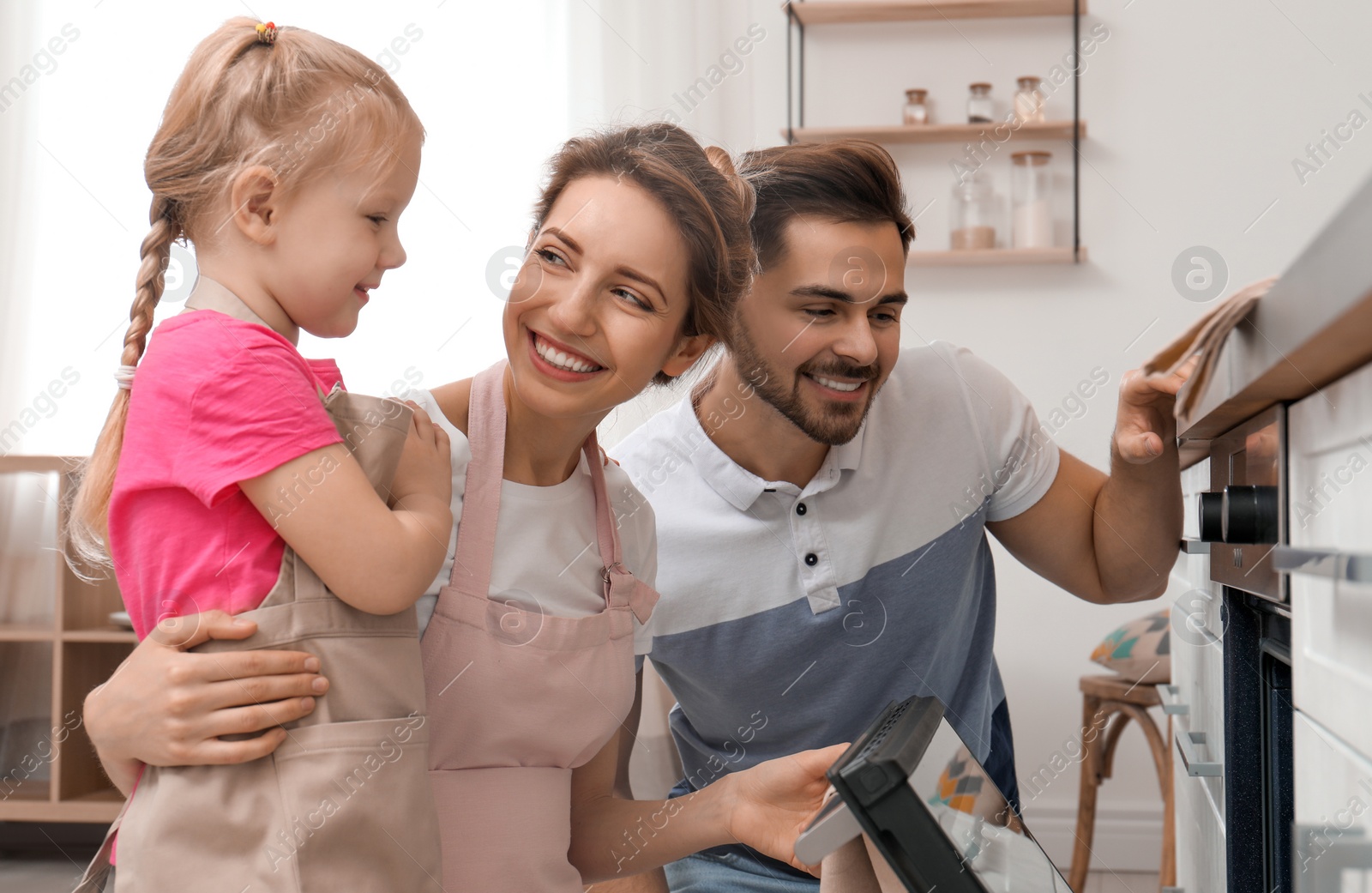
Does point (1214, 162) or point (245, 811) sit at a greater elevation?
point (1214, 162)

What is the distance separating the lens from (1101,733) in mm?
2611

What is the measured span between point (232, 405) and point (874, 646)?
90 cm

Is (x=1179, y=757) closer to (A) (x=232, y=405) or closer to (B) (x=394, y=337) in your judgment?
(A) (x=232, y=405)

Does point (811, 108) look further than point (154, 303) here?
Yes

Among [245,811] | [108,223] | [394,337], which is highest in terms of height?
[108,223]

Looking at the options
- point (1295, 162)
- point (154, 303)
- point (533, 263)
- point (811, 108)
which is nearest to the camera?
point (154, 303)

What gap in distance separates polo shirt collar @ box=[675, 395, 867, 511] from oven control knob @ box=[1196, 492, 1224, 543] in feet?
1.86

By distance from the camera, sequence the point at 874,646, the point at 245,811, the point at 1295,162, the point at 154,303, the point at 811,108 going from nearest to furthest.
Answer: the point at 245,811 < the point at 154,303 < the point at 874,646 < the point at 1295,162 < the point at 811,108

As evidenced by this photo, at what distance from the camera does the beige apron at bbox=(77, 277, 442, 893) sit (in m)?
0.76

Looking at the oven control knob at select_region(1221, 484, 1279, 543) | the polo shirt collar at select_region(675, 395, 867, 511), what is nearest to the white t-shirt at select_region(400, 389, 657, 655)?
the polo shirt collar at select_region(675, 395, 867, 511)

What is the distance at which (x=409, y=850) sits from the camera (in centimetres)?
82

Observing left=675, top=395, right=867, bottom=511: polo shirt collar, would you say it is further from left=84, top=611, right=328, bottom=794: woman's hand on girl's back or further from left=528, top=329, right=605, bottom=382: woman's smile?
left=84, top=611, right=328, bottom=794: woman's hand on girl's back

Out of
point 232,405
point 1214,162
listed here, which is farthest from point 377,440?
point 1214,162

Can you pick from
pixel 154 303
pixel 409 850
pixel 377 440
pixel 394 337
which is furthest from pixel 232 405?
pixel 394 337
